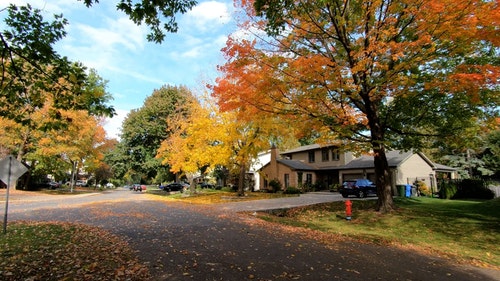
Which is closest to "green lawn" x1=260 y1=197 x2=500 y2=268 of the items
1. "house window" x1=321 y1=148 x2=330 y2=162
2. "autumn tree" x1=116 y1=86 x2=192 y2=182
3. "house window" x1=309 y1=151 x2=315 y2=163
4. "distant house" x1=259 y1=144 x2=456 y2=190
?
"distant house" x1=259 y1=144 x2=456 y2=190

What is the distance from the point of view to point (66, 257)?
686 centimetres

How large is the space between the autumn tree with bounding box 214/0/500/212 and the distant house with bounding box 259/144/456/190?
1462 cm

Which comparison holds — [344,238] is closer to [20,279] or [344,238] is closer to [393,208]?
[393,208]

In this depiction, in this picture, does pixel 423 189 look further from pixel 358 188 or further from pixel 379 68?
pixel 379 68

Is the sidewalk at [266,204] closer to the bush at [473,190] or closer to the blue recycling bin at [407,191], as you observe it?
the blue recycling bin at [407,191]

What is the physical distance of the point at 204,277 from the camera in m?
5.60

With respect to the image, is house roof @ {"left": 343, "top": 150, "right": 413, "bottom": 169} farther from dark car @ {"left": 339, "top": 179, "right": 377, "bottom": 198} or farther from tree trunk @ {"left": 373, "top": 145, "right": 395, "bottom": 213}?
tree trunk @ {"left": 373, "top": 145, "right": 395, "bottom": 213}

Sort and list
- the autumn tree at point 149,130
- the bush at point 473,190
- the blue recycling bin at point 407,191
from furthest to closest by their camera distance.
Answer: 1. the autumn tree at point 149,130
2. the blue recycling bin at point 407,191
3. the bush at point 473,190

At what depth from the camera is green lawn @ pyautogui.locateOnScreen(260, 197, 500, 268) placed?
371 inches

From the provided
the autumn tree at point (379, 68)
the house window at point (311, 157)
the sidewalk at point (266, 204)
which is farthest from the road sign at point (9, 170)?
the house window at point (311, 157)

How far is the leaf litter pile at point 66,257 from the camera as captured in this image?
5680mm

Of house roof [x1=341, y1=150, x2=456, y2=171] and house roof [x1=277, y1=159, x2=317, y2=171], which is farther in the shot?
house roof [x1=277, y1=159, x2=317, y2=171]

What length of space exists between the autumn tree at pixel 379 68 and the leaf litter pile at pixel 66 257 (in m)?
8.25

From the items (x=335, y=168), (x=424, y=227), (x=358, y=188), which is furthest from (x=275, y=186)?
(x=424, y=227)
